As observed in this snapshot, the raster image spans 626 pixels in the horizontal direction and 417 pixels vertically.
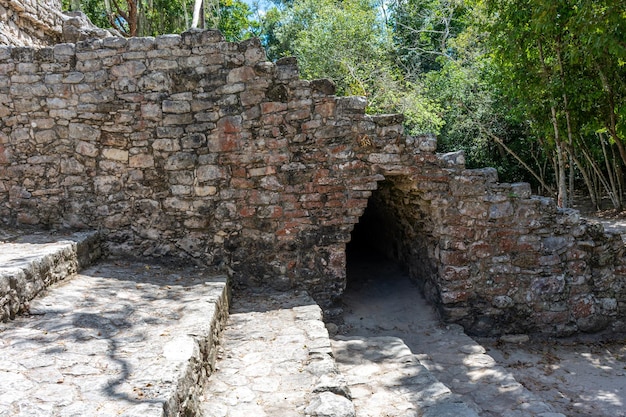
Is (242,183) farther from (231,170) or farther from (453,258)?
(453,258)

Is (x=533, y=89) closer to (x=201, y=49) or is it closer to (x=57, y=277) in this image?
(x=201, y=49)

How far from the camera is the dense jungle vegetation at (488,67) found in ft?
25.8

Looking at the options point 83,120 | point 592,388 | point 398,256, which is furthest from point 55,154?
point 592,388

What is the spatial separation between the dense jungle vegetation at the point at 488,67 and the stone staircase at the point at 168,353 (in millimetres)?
4193

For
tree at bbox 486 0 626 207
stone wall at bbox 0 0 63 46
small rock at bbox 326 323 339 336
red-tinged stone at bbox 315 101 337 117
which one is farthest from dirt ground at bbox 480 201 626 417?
stone wall at bbox 0 0 63 46

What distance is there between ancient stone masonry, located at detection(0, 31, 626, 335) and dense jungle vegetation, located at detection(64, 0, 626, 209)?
7.65 feet

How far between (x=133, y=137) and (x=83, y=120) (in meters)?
0.54

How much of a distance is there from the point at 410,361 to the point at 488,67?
1030 cm

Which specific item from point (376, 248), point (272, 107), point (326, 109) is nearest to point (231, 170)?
point (272, 107)

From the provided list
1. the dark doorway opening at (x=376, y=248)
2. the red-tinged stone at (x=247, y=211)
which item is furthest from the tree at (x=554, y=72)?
the red-tinged stone at (x=247, y=211)

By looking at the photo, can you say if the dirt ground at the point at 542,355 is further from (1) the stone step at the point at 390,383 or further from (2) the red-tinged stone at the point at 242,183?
(2) the red-tinged stone at the point at 242,183

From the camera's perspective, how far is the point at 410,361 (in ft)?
13.9

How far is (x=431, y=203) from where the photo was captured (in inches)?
224

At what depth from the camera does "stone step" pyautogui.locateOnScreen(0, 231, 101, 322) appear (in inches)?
134
